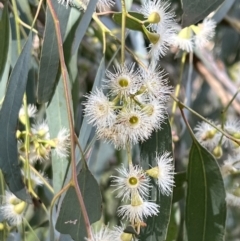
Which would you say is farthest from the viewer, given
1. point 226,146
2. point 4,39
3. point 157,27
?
point 226,146

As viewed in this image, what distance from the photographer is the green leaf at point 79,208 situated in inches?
33.8

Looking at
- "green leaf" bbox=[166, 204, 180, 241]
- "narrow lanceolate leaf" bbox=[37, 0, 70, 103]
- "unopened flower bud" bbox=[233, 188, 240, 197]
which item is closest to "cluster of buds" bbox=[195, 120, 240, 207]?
"unopened flower bud" bbox=[233, 188, 240, 197]

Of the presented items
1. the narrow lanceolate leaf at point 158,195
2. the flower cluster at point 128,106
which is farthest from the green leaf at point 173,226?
the flower cluster at point 128,106

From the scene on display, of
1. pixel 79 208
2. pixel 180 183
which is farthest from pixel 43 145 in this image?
pixel 180 183

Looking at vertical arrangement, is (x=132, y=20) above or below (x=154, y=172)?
above

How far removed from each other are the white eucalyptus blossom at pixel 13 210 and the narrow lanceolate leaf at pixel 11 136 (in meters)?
0.06

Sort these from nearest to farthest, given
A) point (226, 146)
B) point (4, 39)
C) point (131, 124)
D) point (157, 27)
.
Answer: point (131, 124), point (157, 27), point (4, 39), point (226, 146)

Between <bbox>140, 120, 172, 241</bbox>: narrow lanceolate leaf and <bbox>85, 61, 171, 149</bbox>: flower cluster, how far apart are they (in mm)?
70

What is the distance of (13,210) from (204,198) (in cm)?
33

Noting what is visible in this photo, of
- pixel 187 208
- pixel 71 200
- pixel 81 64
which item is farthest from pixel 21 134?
pixel 81 64

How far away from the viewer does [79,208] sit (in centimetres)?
87

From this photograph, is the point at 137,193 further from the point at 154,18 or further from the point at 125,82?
the point at 154,18

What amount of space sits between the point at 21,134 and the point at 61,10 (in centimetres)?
24

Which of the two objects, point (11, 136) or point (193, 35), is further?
point (193, 35)
